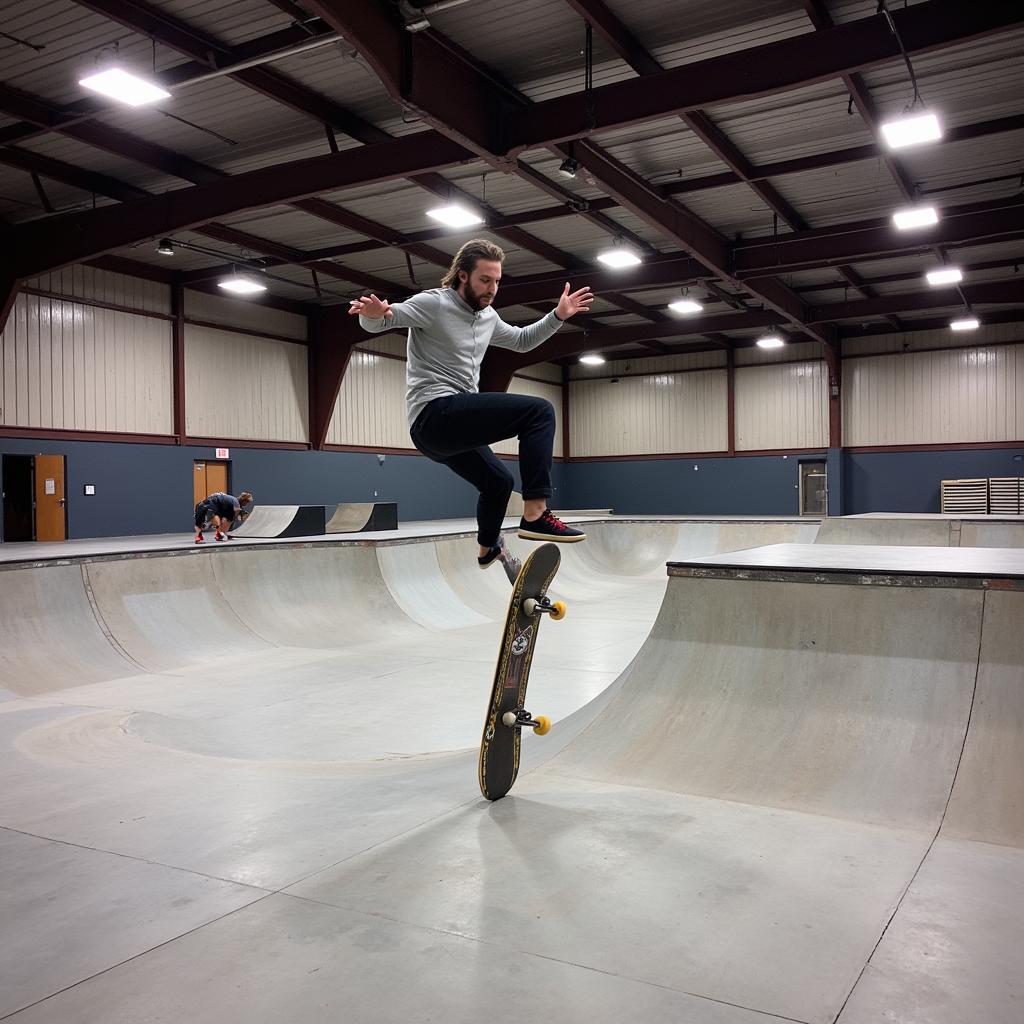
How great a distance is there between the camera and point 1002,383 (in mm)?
22422

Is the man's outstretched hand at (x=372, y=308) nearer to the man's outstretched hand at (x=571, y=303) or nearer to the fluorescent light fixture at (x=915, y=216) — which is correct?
the man's outstretched hand at (x=571, y=303)

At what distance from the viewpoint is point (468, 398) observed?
323 centimetres

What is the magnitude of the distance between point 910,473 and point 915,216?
12.8m

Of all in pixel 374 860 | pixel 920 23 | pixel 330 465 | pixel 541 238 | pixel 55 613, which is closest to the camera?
pixel 374 860

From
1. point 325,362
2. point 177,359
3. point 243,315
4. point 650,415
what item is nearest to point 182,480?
point 177,359

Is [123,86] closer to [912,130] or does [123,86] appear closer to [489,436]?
[489,436]

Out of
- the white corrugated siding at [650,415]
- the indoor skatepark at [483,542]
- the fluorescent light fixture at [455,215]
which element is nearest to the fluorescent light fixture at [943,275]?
the indoor skatepark at [483,542]

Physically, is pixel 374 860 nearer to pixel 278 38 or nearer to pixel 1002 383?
pixel 278 38

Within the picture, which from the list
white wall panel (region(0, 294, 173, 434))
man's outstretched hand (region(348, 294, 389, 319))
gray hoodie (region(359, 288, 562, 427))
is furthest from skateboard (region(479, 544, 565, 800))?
white wall panel (region(0, 294, 173, 434))

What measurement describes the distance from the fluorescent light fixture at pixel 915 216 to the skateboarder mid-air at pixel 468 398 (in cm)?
1103

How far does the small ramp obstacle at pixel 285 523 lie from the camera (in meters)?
14.1

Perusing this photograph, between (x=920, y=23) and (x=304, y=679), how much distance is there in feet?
27.0

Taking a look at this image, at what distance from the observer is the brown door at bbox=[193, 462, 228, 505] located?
1816cm

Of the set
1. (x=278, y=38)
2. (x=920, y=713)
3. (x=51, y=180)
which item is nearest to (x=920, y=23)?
(x=278, y=38)
